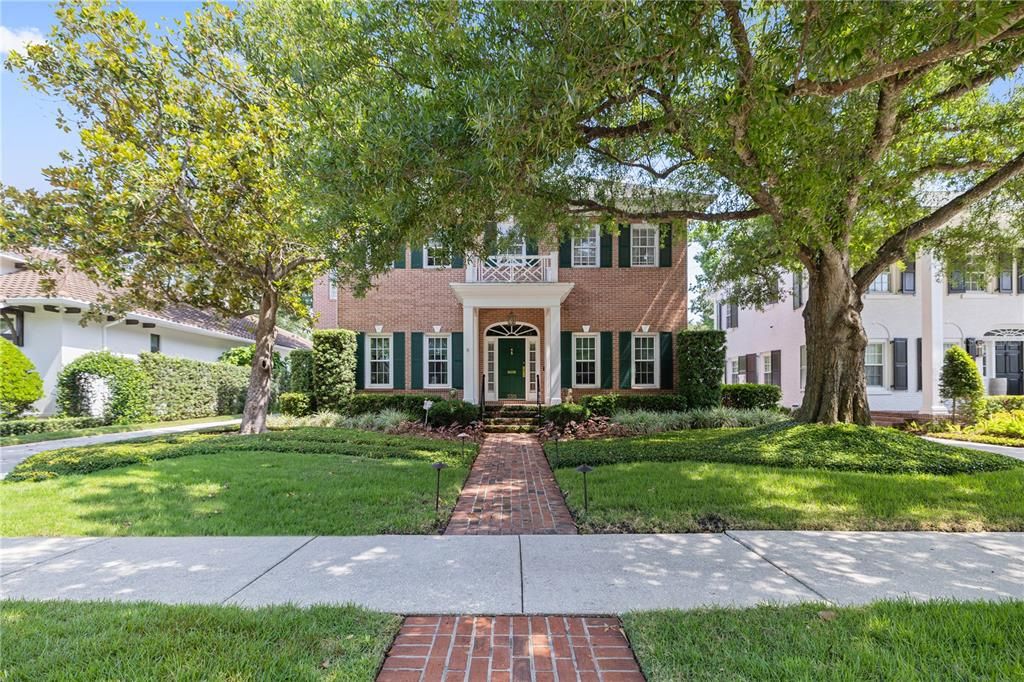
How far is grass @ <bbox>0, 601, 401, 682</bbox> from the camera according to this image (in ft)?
8.65

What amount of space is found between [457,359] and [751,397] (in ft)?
29.7

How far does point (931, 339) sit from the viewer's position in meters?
15.0

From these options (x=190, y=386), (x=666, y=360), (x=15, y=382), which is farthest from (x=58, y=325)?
(x=666, y=360)

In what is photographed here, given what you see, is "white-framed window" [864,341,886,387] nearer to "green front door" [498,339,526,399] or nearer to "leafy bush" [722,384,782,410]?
"leafy bush" [722,384,782,410]

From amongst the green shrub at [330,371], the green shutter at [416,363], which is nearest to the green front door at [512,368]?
the green shutter at [416,363]

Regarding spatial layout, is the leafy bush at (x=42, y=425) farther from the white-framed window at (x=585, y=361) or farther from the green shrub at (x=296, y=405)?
the white-framed window at (x=585, y=361)

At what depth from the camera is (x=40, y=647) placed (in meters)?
2.86

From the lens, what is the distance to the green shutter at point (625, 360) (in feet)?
48.9

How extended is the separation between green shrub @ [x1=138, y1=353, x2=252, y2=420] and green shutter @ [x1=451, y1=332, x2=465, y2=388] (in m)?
7.93

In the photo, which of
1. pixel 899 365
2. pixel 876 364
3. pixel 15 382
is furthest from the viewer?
pixel 876 364

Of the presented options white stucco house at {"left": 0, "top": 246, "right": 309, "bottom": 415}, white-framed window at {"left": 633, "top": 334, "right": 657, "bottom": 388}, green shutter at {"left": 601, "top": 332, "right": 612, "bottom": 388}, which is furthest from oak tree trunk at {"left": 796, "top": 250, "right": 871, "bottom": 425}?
white stucco house at {"left": 0, "top": 246, "right": 309, "bottom": 415}

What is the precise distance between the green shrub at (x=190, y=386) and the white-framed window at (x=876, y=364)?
21643 mm

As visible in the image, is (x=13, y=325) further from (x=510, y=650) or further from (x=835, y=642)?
(x=835, y=642)

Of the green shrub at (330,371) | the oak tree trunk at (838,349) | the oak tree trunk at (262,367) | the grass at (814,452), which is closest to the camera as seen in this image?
the grass at (814,452)
